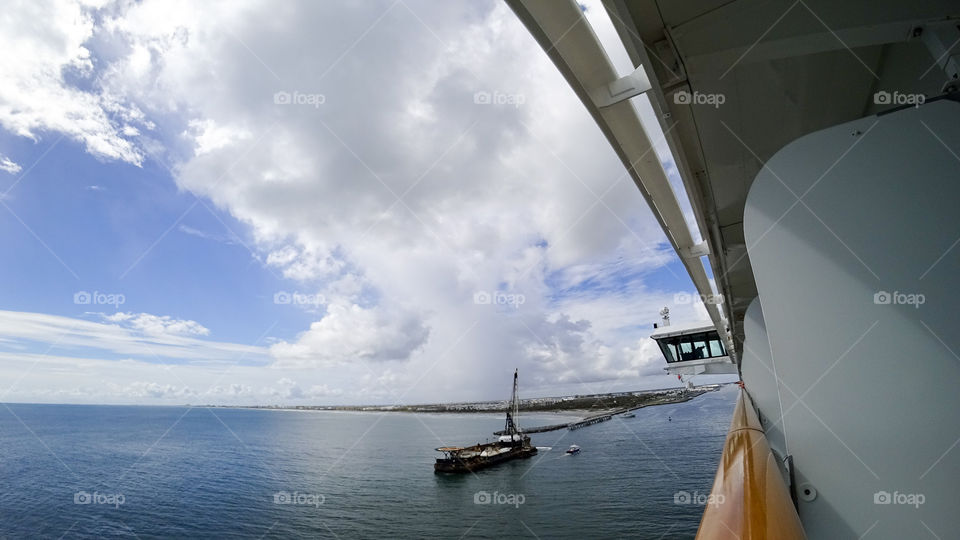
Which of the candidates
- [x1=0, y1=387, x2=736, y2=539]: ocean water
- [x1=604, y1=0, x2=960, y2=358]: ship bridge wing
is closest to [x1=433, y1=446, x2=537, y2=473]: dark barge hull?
[x1=0, y1=387, x2=736, y2=539]: ocean water

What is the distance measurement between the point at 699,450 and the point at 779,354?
138ft

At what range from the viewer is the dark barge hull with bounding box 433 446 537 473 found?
1435 inches

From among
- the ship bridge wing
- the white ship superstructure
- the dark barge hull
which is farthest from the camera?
the dark barge hull

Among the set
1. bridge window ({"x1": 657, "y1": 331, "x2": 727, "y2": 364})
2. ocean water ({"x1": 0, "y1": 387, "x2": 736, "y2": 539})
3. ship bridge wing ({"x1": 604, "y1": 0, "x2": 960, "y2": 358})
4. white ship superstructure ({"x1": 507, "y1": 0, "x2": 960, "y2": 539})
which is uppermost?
bridge window ({"x1": 657, "y1": 331, "x2": 727, "y2": 364})

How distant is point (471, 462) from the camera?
1491 inches

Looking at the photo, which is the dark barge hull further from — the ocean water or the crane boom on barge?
the ocean water

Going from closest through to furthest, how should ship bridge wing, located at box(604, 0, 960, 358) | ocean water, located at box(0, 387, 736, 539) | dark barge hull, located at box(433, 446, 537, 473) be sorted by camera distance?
1. ship bridge wing, located at box(604, 0, 960, 358)
2. ocean water, located at box(0, 387, 736, 539)
3. dark barge hull, located at box(433, 446, 537, 473)

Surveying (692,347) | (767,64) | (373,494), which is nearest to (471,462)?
(373,494)

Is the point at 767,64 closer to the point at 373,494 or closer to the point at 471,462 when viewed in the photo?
the point at 373,494

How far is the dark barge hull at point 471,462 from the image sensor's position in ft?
120

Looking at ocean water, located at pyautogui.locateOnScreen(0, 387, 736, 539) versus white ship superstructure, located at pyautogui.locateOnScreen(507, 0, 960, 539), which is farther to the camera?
ocean water, located at pyautogui.locateOnScreen(0, 387, 736, 539)

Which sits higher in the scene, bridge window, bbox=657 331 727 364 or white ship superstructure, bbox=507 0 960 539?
bridge window, bbox=657 331 727 364

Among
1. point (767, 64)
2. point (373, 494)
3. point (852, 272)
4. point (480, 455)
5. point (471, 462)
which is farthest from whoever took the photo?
point (480, 455)

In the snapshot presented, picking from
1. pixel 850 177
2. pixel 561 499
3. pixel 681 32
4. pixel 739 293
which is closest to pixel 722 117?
pixel 681 32
